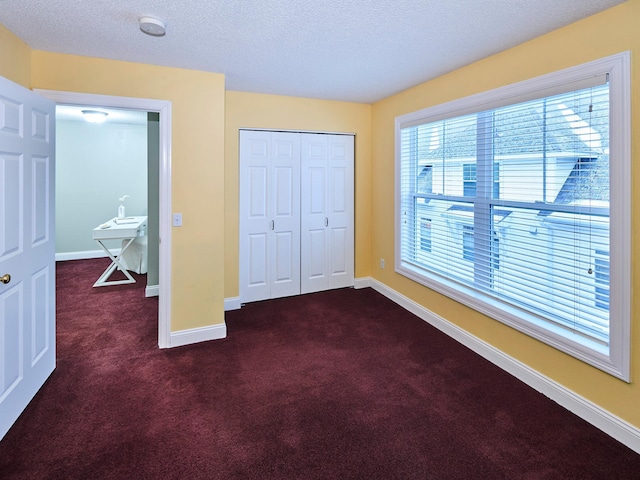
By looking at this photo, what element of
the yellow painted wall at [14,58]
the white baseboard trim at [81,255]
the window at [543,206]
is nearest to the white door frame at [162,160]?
the yellow painted wall at [14,58]

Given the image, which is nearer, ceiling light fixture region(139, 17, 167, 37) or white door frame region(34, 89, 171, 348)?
ceiling light fixture region(139, 17, 167, 37)

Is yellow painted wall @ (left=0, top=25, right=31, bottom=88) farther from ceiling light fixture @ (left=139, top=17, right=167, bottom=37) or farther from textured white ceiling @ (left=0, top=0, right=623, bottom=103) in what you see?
ceiling light fixture @ (left=139, top=17, right=167, bottom=37)

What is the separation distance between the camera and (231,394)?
8.04ft

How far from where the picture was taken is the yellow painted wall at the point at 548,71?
1.96 metres

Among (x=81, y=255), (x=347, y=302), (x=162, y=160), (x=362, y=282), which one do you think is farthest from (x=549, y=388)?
(x=81, y=255)

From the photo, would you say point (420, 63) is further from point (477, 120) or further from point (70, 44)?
point (70, 44)

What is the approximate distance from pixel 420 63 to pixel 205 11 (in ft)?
5.68

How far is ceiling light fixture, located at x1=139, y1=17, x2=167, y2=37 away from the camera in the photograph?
7.16ft

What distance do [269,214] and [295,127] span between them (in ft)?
3.45

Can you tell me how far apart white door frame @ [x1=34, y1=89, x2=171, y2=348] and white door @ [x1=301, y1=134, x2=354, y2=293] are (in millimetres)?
1734

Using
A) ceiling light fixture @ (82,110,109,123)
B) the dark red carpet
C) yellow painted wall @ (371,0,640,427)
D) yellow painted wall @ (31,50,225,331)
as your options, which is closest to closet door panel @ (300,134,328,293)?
yellow painted wall @ (371,0,640,427)

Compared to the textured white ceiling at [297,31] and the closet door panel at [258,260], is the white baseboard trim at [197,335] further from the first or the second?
the textured white ceiling at [297,31]

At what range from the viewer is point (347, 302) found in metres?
4.29

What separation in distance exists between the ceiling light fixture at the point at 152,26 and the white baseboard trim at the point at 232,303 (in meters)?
2.64
